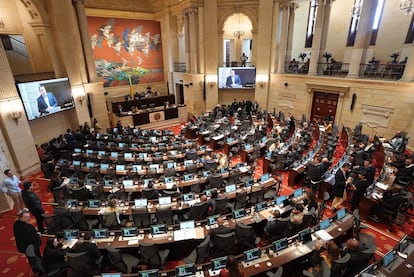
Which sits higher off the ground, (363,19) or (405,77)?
(363,19)

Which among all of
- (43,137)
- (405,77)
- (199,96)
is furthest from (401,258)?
(199,96)

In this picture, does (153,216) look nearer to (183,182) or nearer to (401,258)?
(183,182)

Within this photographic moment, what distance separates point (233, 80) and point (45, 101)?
563 inches

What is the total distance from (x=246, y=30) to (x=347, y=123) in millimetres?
14142

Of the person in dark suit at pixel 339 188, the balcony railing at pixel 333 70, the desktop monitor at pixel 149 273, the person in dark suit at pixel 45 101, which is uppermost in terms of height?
the balcony railing at pixel 333 70

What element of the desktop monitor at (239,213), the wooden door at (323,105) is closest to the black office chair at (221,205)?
the desktop monitor at (239,213)

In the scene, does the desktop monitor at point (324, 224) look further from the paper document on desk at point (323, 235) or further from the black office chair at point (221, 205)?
the black office chair at point (221, 205)

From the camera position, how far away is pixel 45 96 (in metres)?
13.0

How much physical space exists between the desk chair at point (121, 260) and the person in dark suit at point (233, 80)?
17.8m

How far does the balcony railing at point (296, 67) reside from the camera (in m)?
18.4

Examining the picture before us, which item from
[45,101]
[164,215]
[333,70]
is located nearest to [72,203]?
[164,215]

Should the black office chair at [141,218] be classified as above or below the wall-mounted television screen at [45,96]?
below

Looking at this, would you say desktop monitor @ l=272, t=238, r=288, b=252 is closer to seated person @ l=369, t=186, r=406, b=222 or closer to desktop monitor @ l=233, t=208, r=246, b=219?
desktop monitor @ l=233, t=208, r=246, b=219

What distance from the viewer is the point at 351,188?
8.46 meters
